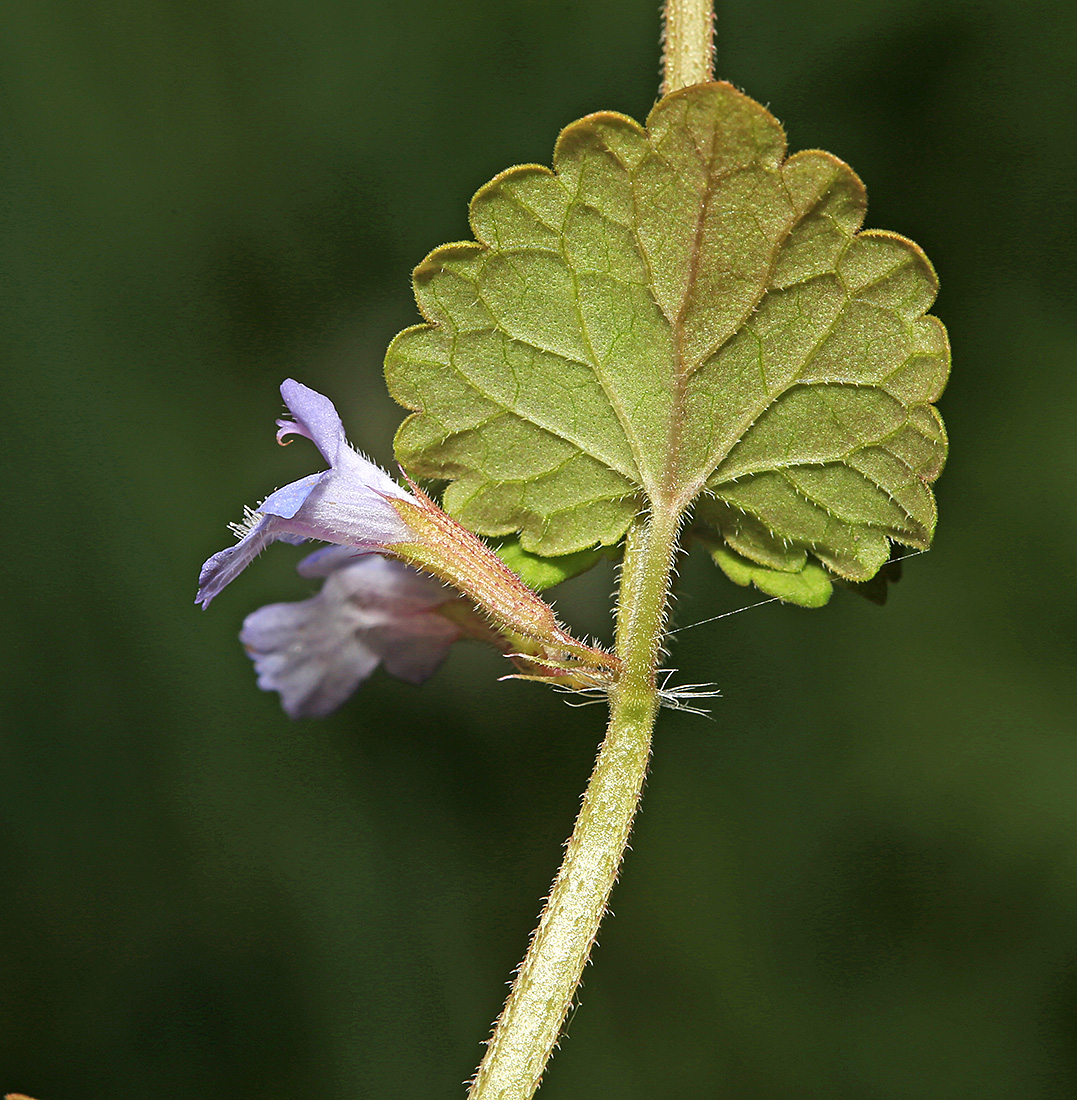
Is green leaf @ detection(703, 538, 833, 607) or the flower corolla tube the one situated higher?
green leaf @ detection(703, 538, 833, 607)

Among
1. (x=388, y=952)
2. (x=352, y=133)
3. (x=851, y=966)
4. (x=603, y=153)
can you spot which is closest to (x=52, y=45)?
(x=352, y=133)

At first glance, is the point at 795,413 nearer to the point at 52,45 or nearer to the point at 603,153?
the point at 603,153

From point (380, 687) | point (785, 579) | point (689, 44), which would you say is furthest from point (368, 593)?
point (380, 687)

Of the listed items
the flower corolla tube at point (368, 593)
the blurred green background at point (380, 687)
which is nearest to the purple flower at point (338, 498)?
the flower corolla tube at point (368, 593)

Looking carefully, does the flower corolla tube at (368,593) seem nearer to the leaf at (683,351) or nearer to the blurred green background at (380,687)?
the leaf at (683,351)

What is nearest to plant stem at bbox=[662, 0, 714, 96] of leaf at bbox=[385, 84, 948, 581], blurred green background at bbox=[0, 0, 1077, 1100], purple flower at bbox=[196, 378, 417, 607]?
leaf at bbox=[385, 84, 948, 581]

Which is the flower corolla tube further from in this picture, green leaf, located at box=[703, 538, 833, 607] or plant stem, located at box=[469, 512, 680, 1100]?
green leaf, located at box=[703, 538, 833, 607]
